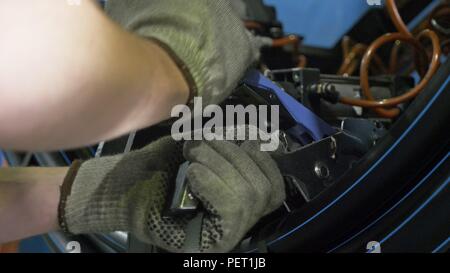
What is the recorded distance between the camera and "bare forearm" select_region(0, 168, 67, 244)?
25.5 inches

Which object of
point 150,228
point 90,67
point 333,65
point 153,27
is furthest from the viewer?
point 333,65

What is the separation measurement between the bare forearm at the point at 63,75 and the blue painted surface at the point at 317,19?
156cm

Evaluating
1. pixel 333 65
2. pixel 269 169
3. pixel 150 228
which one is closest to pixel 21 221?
pixel 150 228

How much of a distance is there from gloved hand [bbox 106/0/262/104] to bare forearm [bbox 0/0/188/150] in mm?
60

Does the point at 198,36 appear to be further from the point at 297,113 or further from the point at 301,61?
the point at 301,61

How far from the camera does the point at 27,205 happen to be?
25.7 inches

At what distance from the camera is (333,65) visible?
177 cm

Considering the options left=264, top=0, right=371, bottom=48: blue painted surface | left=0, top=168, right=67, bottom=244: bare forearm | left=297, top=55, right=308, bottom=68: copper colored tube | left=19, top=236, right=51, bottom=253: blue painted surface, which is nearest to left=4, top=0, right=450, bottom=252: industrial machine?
left=0, top=168, right=67, bottom=244: bare forearm

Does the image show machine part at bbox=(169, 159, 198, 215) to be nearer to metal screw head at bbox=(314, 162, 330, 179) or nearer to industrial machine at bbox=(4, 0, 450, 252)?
industrial machine at bbox=(4, 0, 450, 252)

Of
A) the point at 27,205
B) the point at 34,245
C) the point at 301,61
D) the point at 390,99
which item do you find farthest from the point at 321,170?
the point at 301,61
